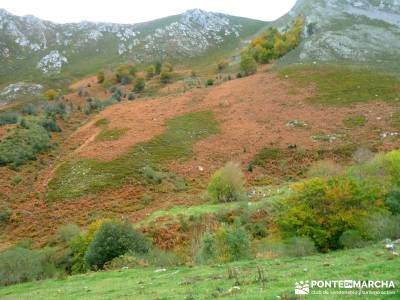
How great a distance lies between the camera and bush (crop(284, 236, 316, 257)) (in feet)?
71.6

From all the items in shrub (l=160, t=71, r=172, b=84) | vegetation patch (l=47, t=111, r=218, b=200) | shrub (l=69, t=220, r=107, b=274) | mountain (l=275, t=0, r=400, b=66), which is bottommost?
shrub (l=160, t=71, r=172, b=84)

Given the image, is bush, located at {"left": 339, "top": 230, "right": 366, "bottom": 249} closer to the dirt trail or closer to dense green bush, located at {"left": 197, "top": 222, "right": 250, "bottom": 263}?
dense green bush, located at {"left": 197, "top": 222, "right": 250, "bottom": 263}

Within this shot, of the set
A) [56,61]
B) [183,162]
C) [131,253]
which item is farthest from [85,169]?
[56,61]

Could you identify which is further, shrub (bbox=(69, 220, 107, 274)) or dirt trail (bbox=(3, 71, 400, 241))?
dirt trail (bbox=(3, 71, 400, 241))

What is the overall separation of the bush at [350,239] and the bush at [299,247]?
167cm

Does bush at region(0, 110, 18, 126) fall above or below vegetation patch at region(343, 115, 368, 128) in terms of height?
Answer: below

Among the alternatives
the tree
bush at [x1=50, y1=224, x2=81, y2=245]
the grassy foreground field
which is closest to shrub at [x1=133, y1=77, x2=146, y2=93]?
the tree

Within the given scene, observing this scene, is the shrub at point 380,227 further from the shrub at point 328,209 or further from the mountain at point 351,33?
the mountain at point 351,33

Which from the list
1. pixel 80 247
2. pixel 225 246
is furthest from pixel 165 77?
pixel 225 246

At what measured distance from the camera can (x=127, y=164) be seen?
165 feet

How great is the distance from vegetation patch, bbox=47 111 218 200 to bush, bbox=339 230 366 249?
28.3 m

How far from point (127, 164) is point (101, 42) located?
114603 millimetres

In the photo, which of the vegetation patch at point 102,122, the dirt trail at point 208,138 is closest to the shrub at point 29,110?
the dirt trail at point 208,138

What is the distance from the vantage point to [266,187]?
43.8 meters
